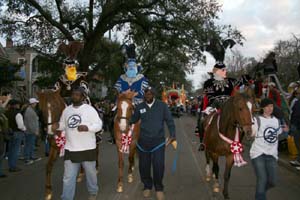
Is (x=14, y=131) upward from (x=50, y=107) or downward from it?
downward

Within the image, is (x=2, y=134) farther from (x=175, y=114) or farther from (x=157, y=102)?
(x=175, y=114)

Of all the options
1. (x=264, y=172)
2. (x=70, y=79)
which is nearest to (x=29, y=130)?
(x=70, y=79)

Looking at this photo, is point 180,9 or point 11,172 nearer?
point 11,172

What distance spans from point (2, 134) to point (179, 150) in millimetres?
8606

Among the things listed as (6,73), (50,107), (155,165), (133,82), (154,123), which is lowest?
(155,165)

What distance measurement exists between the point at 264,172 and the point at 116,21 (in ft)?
62.9

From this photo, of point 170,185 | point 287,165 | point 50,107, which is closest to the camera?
point 50,107

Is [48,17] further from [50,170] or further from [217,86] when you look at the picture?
[50,170]

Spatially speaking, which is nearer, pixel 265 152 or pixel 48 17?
pixel 265 152

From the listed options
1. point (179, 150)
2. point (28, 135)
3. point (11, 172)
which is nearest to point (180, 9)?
point (179, 150)

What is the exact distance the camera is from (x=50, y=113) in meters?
8.17

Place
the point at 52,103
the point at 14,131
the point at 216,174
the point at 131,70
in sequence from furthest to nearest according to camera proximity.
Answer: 1. the point at 14,131
2. the point at 131,70
3. the point at 216,174
4. the point at 52,103

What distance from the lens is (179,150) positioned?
58.0 ft

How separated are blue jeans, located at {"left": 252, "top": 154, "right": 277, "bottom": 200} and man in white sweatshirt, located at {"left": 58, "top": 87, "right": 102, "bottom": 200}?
8.43ft
